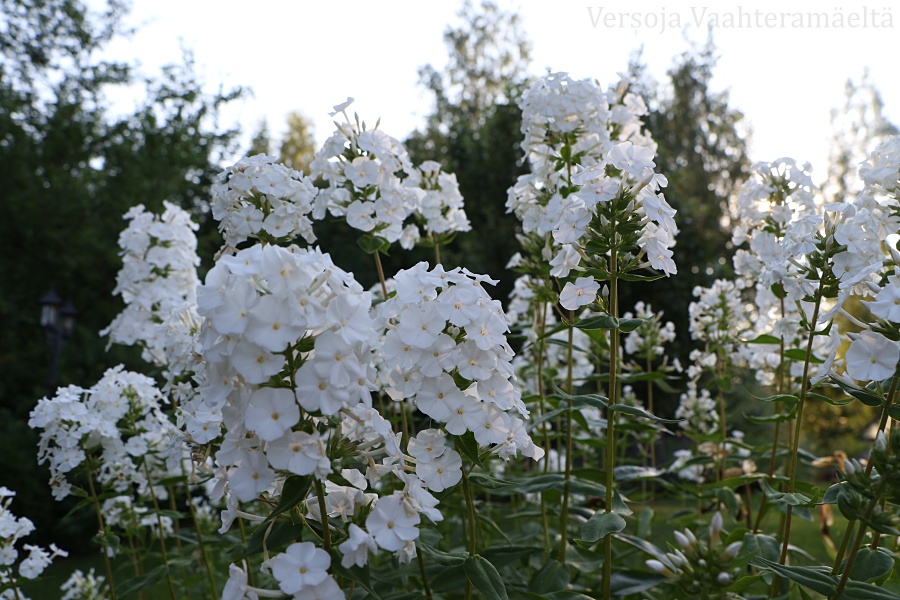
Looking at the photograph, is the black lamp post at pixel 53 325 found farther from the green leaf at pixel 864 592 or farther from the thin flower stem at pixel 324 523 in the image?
the green leaf at pixel 864 592

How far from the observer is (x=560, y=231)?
2.36 metres

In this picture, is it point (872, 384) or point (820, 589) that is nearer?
point (820, 589)

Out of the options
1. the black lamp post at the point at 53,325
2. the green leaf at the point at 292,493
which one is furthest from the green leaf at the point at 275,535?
the black lamp post at the point at 53,325

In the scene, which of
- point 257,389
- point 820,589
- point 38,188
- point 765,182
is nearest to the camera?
point 257,389

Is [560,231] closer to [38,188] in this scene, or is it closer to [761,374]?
[761,374]

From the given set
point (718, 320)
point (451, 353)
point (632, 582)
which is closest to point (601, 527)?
point (451, 353)

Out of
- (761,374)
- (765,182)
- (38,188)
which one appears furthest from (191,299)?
(38,188)

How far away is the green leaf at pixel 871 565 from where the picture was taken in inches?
89.3

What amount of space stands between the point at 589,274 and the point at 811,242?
826mm

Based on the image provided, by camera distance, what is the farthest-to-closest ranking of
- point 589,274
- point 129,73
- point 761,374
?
point 129,73 → point 761,374 → point 589,274

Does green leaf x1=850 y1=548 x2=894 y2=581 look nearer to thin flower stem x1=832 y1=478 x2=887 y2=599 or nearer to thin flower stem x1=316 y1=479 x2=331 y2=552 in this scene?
thin flower stem x1=832 y1=478 x2=887 y2=599

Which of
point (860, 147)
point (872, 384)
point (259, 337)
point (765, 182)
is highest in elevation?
point (860, 147)

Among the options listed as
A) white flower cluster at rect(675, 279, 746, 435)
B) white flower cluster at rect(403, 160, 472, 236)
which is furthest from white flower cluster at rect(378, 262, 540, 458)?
white flower cluster at rect(675, 279, 746, 435)

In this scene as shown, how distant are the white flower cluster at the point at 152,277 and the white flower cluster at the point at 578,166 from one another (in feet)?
6.92
